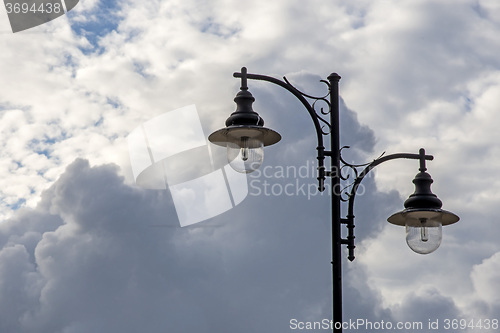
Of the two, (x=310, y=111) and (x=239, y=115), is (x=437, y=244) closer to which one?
(x=310, y=111)

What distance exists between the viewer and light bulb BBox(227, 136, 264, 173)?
11102mm

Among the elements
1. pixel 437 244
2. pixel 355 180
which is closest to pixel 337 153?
pixel 355 180

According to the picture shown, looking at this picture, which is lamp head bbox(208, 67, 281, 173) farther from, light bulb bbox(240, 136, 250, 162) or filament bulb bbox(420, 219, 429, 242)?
filament bulb bbox(420, 219, 429, 242)

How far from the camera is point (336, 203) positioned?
10938mm

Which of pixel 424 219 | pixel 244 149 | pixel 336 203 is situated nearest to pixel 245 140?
pixel 244 149

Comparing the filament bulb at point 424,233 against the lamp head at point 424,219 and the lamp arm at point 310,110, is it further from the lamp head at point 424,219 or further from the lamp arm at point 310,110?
the lamp arm at point 310,110

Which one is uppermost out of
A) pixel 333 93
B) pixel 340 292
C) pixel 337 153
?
pixel 333 93

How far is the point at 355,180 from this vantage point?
1134 cm

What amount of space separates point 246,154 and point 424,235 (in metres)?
2.99

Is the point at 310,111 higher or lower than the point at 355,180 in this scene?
higher

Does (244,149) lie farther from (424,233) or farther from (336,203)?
(424,233)

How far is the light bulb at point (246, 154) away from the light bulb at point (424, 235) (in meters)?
2.63

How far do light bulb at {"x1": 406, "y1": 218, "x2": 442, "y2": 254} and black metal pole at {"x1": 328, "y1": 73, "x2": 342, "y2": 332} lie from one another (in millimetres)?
1538

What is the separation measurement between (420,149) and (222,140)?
327 cm
